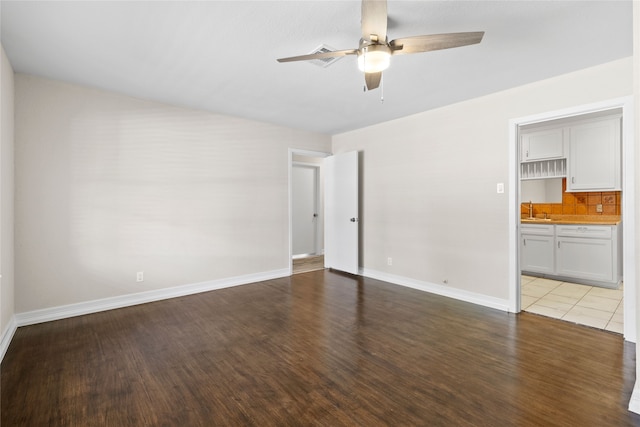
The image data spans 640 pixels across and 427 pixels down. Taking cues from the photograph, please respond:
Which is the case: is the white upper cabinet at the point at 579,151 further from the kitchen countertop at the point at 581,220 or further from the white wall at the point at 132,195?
the white wall at the point at 132,195

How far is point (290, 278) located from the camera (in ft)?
15.9

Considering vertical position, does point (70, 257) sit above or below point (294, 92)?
below

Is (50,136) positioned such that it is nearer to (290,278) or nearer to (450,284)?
(290,278)

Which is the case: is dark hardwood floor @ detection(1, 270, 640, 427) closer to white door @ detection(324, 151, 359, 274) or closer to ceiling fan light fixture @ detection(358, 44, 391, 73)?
white door @ detection(324, 151, 359, 274)

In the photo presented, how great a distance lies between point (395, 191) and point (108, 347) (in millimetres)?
3861

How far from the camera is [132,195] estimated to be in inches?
142

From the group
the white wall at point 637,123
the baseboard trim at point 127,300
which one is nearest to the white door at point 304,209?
the baseboard trim at point 127,300

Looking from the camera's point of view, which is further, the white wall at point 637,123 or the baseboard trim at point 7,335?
the baseboard trim at point 7,335

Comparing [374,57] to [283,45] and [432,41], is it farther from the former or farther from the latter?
[283,45]

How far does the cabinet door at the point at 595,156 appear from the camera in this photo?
4.19 meters

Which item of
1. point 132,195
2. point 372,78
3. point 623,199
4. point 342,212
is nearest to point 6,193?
point 132,195

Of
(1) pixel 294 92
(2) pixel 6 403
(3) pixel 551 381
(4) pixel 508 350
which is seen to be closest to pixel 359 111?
(1) pixel 294 92

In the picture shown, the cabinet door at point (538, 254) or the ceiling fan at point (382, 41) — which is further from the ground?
the ceiling fan at point (382, 41)

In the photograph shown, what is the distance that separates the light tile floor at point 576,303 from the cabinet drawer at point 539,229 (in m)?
0.74
